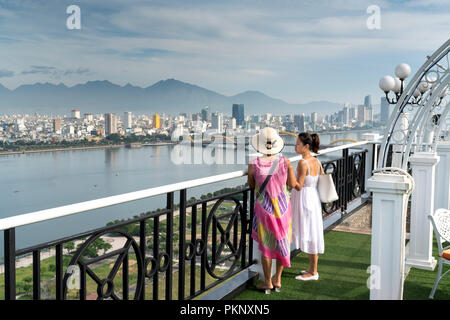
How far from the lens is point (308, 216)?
3.52m

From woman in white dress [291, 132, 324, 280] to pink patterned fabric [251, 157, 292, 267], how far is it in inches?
16.0

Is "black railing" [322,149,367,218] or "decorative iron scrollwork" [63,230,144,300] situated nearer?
"decorative iron scrollwork" [63,230,144,300]

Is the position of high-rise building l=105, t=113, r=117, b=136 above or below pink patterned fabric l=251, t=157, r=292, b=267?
above

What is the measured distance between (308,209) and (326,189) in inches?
9.0

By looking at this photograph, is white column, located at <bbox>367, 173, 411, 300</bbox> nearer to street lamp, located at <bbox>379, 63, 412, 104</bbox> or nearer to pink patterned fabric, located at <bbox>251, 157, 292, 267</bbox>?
pink patterned fabric, located at <bbox>251, 157, 292, 267</bbox>

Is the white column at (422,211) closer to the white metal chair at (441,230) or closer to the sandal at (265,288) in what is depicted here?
the white metal chair at (441,230)

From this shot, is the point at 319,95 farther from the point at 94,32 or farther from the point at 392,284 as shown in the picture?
the point at 392,284

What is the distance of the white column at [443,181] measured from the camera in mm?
5184

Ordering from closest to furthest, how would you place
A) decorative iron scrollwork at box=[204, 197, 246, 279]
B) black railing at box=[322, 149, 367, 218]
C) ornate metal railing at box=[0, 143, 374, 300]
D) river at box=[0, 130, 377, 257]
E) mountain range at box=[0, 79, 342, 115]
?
ornate metal railing at box=[0, 143, 374, 300] → decorative iron scrollwork at box=[204, 197, 246, 279] → black railing at box=[322, 149, 367, 218] → river at box=[0, 130, 377, 257] → mountain range at box=[0, 79, 342, 115]

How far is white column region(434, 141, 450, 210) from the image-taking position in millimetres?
5184
